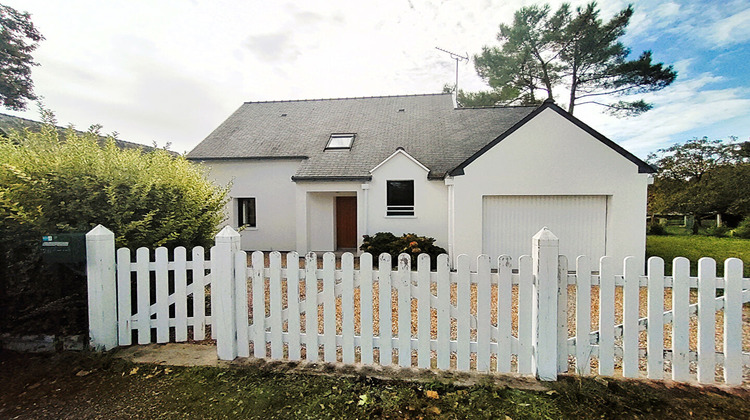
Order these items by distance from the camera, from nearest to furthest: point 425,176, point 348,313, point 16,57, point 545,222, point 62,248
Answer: point 348,313 → point 62,248 → point 545,222 → point 425,176 → point 16,57

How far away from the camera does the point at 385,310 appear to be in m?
2.88

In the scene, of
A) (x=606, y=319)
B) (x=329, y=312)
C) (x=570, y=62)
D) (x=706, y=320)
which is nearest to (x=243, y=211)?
(x=329, y=312)

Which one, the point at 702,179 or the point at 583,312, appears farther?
the point at 702,179

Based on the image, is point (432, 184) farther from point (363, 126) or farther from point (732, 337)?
point (732, 337)

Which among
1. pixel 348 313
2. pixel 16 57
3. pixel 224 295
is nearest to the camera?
pixel 348 313

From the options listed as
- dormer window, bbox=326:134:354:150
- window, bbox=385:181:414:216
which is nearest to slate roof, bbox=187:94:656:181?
dormer window, bbox=326:134:354:150

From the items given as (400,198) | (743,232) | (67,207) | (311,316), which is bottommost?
(743,232)

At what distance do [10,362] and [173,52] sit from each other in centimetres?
814

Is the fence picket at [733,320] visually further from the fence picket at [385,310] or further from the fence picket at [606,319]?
the fence picket at [385,310]

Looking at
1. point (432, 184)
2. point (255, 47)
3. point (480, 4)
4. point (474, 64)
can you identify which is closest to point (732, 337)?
point (432, 184)

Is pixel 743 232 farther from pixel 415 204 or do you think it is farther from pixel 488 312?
pixel 488 312

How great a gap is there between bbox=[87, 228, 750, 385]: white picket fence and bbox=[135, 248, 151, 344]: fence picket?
0.02 meters

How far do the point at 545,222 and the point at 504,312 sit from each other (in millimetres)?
7005

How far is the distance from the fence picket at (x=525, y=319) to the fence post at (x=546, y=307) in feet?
0.24
